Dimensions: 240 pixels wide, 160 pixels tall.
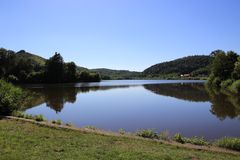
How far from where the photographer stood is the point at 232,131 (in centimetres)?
1482

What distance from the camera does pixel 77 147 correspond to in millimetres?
8422

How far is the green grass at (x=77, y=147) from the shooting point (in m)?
7.42

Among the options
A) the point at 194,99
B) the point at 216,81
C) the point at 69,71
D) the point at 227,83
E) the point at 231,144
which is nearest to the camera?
the point at 231,144

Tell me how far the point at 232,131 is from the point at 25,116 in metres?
11.0

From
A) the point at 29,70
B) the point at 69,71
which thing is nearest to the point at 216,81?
the point at 69,71

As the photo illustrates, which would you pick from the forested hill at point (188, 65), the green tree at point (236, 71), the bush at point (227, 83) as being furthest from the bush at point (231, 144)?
the forested hill at point (188, 65)

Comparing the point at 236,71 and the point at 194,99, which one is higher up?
the point at 236,71

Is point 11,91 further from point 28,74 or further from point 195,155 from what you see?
point 28,74

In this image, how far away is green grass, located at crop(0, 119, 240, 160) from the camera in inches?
292

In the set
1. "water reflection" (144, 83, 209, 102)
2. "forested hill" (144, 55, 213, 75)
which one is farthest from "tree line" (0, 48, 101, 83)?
"forested hill" (144, 55, 213, 75)

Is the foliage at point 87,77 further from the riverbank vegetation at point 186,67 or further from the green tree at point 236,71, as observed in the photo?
the riverbank vegetation at point 186,67

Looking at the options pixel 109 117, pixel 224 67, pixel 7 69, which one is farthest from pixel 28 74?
pixel 109 117

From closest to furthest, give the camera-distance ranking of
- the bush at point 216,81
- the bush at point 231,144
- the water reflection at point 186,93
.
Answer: the bush at point 231,144, the water reflection at point 186,93, the bush at point 216,81

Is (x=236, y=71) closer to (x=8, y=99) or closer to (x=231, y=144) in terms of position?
(x=231, y=144)
